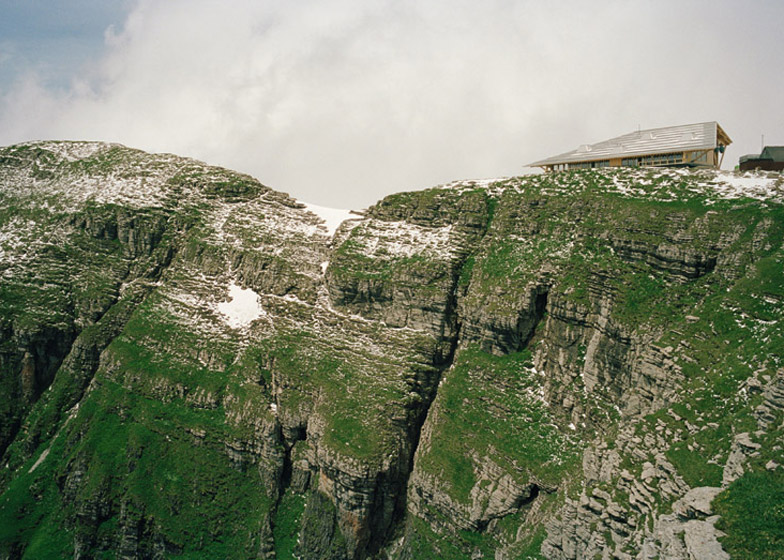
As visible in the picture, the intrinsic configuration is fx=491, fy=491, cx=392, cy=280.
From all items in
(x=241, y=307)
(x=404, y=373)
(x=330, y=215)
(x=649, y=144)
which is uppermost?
(x=649, y=144)

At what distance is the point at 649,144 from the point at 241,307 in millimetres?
54085

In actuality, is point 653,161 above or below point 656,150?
below

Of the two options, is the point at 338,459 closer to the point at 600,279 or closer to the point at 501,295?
the point at 501,295

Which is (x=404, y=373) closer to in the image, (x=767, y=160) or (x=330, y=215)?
(x=330, y=215)

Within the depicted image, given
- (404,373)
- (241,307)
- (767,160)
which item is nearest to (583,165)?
(767,160)

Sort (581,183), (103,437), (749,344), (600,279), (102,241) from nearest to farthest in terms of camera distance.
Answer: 1. (749,344)
2. (600,279)
3. (581,183)
4. (103,437)
5. (102,241)

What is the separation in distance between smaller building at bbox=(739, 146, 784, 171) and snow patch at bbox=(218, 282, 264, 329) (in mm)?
58118

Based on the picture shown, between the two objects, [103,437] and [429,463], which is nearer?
[429,463]

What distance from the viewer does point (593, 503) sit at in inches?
1234

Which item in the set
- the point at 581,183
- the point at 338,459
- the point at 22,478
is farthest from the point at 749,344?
the point at 22,478

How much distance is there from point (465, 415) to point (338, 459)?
1291 centimetres

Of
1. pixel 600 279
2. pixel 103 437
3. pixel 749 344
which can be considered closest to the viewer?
pixel 749 344

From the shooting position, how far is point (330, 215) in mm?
73562

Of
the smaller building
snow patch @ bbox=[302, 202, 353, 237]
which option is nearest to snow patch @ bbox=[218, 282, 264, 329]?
snow patch @ bbox=[302, 202, 353, 237]
